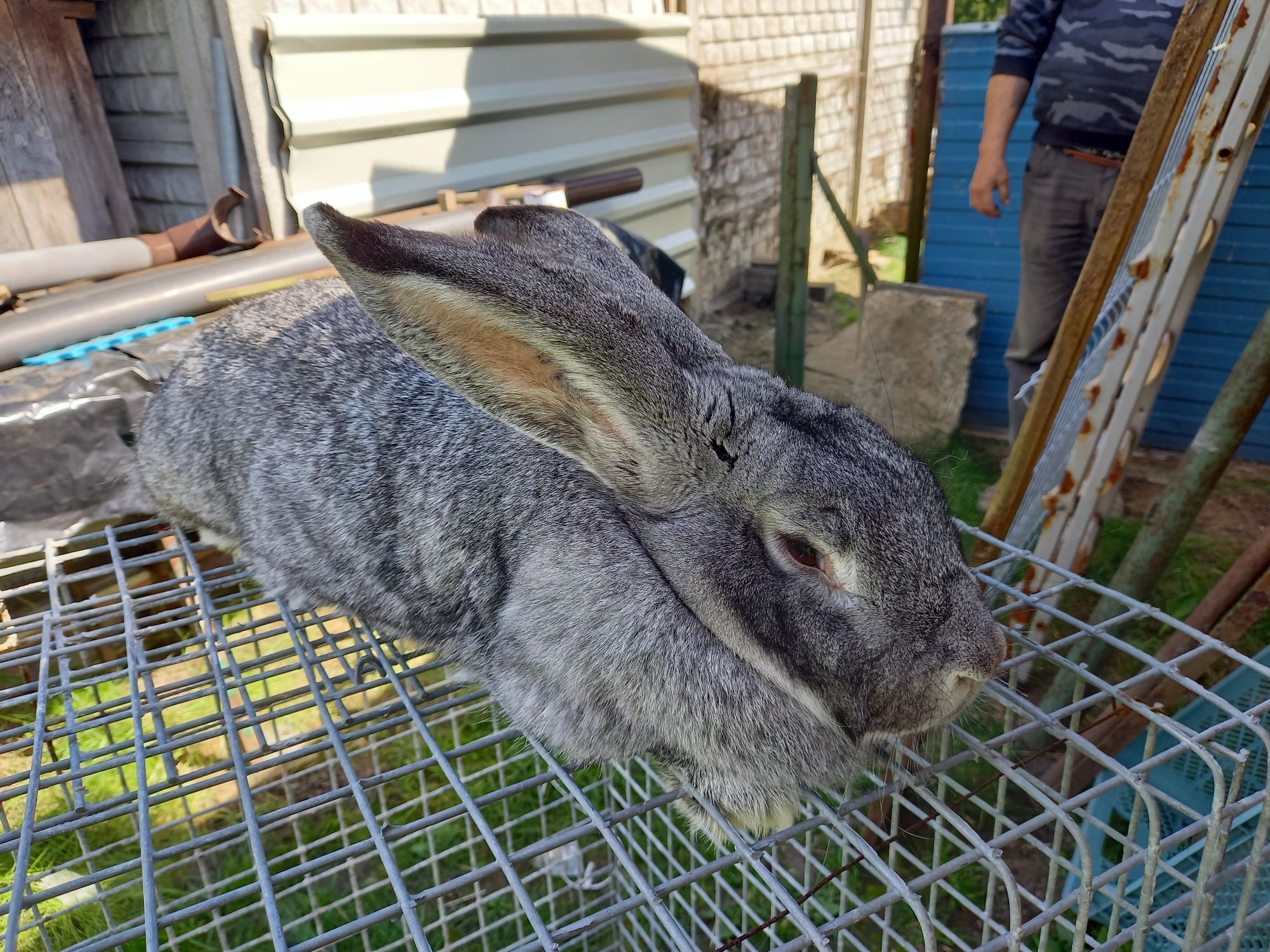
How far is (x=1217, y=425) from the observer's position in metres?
1.74

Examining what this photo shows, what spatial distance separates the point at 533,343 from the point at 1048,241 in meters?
2.90

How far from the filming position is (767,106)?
7.18 metres

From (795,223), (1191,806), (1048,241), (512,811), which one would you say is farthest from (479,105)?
(1191,806)

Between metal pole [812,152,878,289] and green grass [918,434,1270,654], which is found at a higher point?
metal pole [812,152,878,289]

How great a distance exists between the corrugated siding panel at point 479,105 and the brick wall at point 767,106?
0.56 m

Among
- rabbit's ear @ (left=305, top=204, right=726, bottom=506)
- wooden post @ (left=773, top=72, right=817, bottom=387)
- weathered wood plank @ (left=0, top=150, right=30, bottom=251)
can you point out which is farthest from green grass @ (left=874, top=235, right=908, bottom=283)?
rabbit's ear @ (left=305, top=204, right=726, bottom=506)

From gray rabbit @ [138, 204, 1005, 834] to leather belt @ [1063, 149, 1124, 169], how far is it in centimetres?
226

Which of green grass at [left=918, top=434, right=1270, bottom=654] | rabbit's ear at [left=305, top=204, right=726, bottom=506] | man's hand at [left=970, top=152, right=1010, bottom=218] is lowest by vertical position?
green grass at [left=918, top=434, right=1270, bottom=654]

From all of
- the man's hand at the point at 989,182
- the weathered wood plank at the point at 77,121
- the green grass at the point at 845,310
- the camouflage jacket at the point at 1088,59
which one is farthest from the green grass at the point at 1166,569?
the weathered wood plank at the point at 77,121

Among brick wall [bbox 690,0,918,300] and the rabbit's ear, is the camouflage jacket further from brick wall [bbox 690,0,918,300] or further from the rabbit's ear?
brick wall [bbox 690,0,918,300]

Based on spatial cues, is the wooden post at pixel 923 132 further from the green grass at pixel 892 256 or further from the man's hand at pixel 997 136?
the green grass at pixel 892 256

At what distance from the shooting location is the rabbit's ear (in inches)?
42.0

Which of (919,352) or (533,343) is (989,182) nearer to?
(919,352)

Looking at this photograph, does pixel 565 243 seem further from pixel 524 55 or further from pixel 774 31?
pixel 774 31
